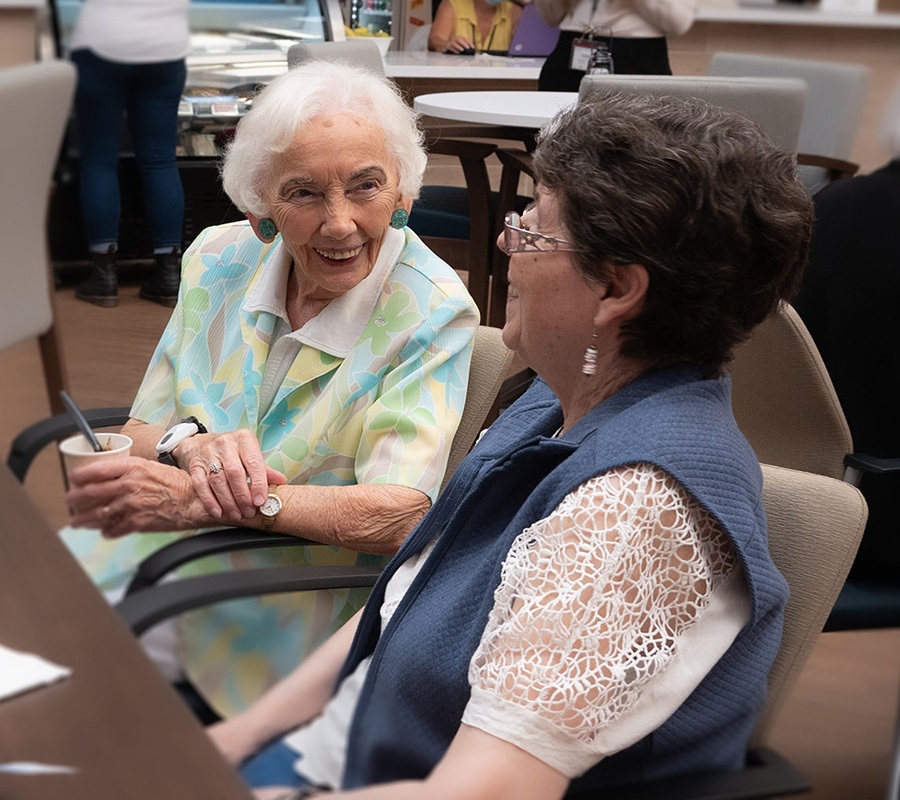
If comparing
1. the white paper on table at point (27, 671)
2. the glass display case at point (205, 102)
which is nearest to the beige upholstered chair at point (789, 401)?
the glass display case at point (205, 102)

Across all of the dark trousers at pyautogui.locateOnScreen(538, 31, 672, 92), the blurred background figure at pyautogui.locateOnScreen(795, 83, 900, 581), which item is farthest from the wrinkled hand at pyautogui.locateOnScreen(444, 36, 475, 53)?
the blurred background figure at pyautogui.locateOnScreen(795, 83, 900, 581)

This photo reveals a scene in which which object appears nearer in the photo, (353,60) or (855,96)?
(855,96)

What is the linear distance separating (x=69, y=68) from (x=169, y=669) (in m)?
0.29

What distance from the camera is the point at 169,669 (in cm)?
58

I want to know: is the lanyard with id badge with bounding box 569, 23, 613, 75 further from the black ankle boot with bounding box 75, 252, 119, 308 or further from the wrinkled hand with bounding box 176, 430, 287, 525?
the black ankle boot with bounding box 75, 252, 119, 308

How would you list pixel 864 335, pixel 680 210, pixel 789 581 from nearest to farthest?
1. pixel 680 210
2. pixel 789 581
3. pixel 864 335

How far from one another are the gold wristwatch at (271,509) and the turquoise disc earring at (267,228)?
0.32 meters

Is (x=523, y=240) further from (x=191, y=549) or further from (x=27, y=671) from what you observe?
(x=27, y=671)

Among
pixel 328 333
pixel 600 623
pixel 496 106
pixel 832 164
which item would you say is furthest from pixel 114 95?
pixel 496 106

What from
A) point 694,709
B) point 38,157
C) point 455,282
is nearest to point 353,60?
point 455,282

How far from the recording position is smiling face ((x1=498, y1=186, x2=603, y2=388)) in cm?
102

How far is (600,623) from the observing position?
0.87 meters

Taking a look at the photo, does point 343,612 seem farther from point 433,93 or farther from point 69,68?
point 433,93

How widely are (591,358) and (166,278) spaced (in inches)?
15.1
